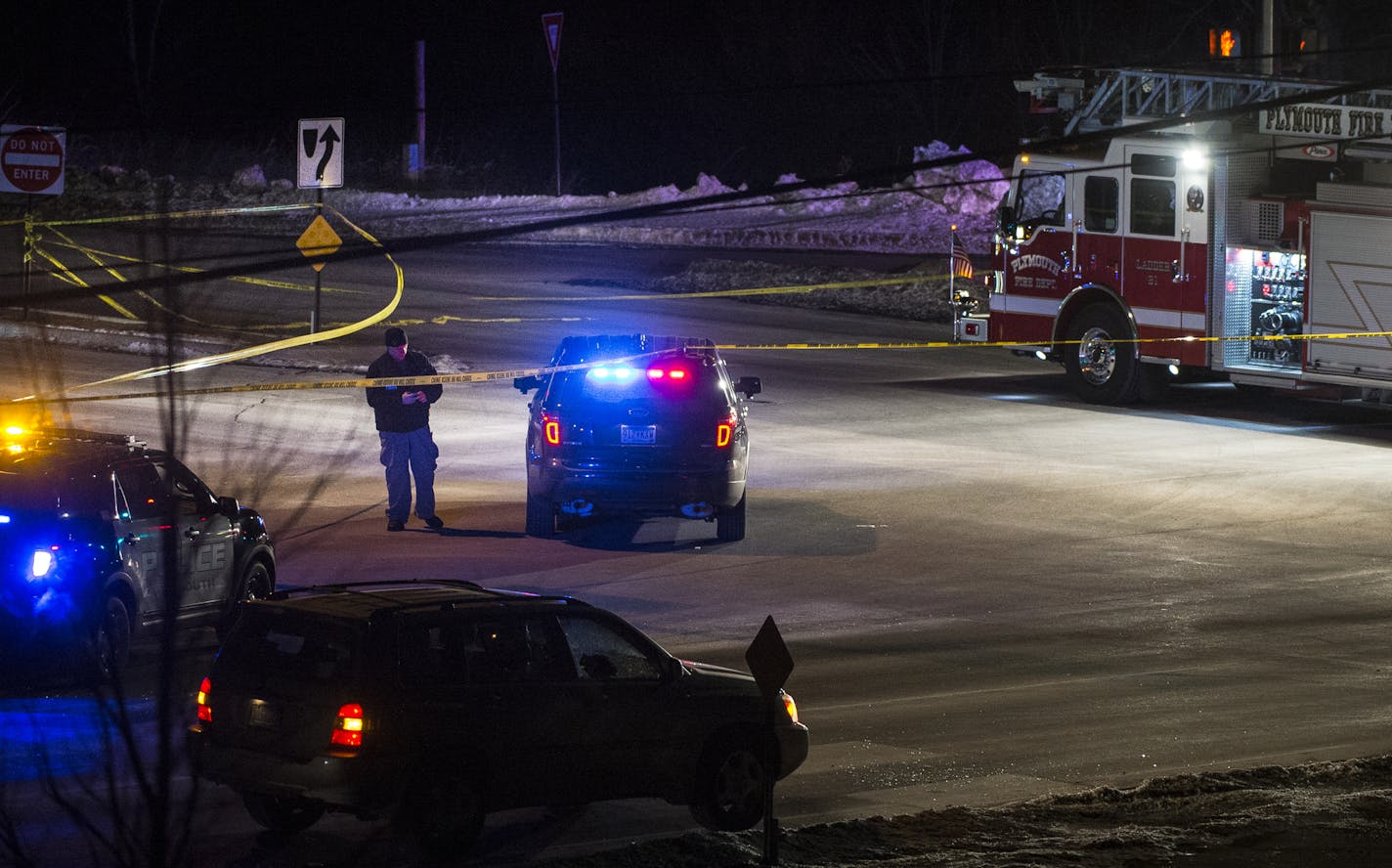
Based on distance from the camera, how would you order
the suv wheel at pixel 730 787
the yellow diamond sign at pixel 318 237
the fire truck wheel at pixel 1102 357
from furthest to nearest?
1. the fire truck wheel at pixel 1102 357
2. the yellow diamond sign at pixel 318 237
3. the suv wheel at pixel 730 787

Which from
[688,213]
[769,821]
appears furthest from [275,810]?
[688,213]

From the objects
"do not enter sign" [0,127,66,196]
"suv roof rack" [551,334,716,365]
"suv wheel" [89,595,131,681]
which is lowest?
"suv wheel" [89,595,131,681]

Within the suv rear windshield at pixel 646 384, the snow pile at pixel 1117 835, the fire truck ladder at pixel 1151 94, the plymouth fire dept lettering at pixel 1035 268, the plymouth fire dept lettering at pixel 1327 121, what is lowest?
the snow pile at pixel 1117 835

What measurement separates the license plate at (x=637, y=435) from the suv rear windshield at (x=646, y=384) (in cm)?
25

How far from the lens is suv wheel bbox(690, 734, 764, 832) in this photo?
9430 mm

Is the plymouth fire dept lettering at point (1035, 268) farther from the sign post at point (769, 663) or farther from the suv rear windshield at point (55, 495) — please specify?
the sign post at point (769, 663)

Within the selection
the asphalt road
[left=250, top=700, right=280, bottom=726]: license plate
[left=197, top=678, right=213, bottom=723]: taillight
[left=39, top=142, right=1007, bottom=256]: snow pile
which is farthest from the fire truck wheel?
[left=250, top=700, right=280, bottom=726]: license plate

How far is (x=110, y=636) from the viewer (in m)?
12.2

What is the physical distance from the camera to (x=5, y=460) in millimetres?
12391

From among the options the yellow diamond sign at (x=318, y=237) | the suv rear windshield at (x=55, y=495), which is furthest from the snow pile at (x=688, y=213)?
the suv rear windshield at (x=55, y=495)

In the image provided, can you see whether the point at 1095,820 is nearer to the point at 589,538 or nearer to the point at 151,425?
the point at 589,538

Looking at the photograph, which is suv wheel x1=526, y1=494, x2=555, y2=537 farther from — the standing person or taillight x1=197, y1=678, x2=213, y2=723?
taillight x1=197, y1=678, x2=213, y2=723

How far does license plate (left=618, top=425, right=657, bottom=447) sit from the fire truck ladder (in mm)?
11570

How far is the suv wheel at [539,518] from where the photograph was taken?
17391mm
